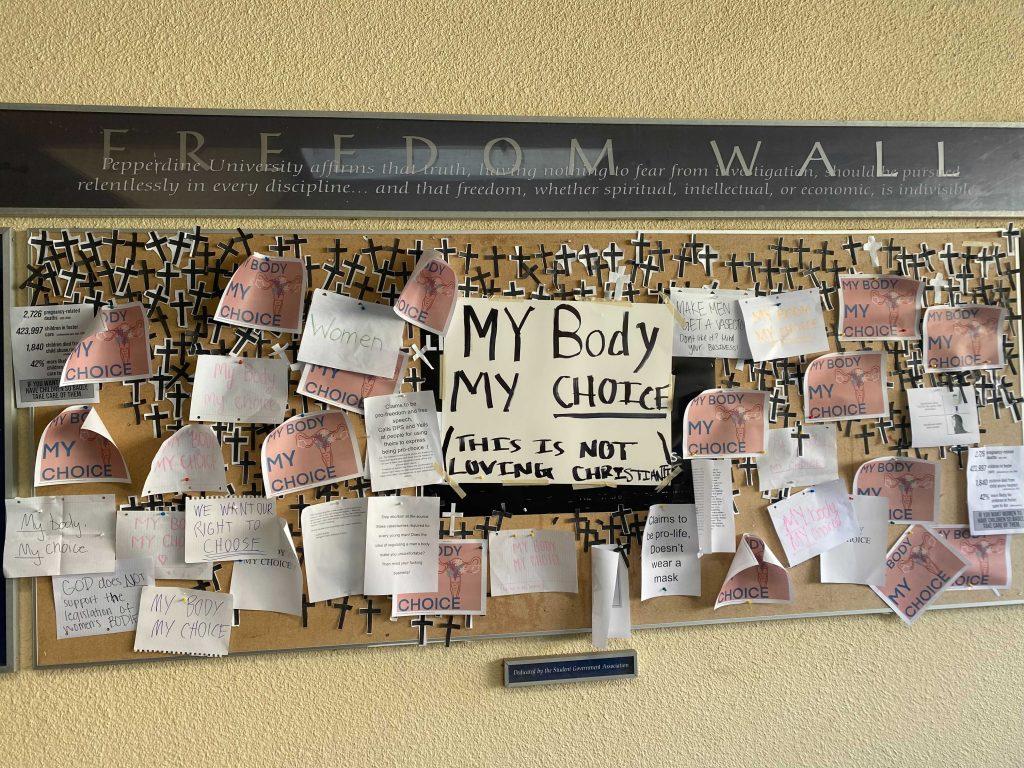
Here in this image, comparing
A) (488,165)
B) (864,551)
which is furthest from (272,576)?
(864,551)

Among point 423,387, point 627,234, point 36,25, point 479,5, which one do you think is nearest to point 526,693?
point 423,387

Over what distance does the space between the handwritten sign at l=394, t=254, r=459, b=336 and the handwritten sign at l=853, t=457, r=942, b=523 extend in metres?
0.85

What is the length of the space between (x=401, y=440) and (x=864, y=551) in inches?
36.2

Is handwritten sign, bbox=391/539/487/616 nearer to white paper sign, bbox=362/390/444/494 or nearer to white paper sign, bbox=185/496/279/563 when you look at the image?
white paper sign, bbox=362/390/444/494

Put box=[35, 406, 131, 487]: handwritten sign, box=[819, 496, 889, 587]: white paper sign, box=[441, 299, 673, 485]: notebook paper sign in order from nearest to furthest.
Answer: box=[35, 406, 131, 487]: handwritten sign < box=[441, 299, 673, 485]: notebook paper sign < box=[819, 496, 889, 587]: white paper sign

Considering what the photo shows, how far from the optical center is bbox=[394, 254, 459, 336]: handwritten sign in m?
1.28

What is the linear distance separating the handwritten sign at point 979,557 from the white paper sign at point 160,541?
1396mm

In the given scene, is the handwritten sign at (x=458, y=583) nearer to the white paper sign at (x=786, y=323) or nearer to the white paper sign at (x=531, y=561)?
the white paper sign at (x=531, y=561)

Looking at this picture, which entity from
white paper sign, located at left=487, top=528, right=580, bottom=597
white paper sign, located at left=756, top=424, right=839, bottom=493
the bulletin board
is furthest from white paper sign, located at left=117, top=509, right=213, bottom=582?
white paper sign, located at left=756, top=424, right=839, bottom=493

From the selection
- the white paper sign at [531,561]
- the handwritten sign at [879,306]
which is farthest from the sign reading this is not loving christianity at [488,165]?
the white paper sign at [531,561]

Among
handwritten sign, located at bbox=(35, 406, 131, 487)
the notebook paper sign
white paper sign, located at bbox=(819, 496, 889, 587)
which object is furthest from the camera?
white paper sign, located at bbox=(819, 496, 889, 587)

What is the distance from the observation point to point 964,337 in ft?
A: 4.67

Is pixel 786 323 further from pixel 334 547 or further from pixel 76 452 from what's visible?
pixel 76 452

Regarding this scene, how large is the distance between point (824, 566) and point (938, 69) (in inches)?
39.6
